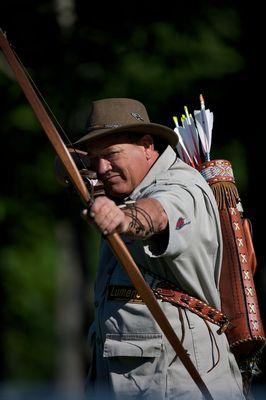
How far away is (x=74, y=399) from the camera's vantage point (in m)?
4.11

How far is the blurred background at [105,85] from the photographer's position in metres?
12.4

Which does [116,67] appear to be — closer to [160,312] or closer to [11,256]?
[11,256]

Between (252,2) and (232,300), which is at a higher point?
(252,2)

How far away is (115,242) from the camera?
17.6 feet

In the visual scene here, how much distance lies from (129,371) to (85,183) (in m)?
0.82

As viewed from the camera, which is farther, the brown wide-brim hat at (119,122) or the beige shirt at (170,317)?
the brown wide-brim hat at (119,122)

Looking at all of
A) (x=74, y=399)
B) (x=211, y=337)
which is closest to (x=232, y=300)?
(x=211, y=337)

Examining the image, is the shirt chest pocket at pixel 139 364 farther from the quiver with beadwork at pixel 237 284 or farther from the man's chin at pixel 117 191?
the man's chin at pixel 117 191

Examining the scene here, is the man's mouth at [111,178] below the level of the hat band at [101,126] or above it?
below

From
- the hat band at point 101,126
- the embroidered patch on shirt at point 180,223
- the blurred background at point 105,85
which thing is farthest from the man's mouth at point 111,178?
the blurred background at point 105,85

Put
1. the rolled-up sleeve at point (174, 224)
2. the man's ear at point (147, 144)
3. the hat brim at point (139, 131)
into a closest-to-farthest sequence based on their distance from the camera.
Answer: the rolled-up sleeve at point (174, 224) → the hat brim at point (139, 131) → the man's ear at point (147, 144)

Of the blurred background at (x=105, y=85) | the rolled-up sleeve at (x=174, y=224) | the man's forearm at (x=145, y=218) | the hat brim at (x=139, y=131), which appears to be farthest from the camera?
the blurred background at (x=105, y=85)

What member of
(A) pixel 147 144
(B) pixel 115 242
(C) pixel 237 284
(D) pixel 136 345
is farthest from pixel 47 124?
(C) pixel 237 284

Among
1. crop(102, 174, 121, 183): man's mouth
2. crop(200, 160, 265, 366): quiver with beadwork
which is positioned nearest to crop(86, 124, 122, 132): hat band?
crop(102, 174, 121, 183): man's mouth
